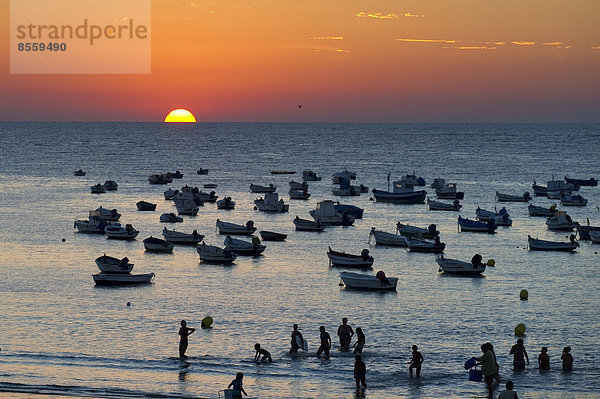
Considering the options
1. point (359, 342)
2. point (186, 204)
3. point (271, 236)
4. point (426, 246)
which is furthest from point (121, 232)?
point (359, 342)

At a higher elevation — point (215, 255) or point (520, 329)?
point (215, 255)

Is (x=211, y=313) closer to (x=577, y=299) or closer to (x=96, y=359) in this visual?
(x=96, y=359)

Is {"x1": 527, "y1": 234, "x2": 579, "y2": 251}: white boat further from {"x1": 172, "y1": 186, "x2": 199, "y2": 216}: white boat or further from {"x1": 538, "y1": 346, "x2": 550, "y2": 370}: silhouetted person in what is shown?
{"x1": 172, "y1": 186, "x2": 199, "y2": 216}: white boat

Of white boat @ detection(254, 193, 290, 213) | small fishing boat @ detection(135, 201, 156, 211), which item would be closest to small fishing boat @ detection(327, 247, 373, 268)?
white boat @ detection(254, 193, 290, 213)

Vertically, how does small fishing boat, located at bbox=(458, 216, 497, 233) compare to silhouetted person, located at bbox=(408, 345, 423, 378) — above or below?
above

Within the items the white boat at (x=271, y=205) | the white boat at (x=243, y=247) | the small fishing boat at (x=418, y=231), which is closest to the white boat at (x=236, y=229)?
the white boat at (x=243, y=247)

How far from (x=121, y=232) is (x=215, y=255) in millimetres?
Answer: 17240

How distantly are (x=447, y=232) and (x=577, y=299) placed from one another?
3299 cm

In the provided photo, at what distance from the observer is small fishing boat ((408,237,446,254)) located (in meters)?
75.4

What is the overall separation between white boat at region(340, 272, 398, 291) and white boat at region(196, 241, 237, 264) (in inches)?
532

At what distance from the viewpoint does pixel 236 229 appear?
8631 centimetres

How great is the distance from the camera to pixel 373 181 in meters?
164

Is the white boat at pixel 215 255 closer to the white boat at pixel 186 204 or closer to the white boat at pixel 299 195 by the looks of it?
the white boat at pixel 186 204

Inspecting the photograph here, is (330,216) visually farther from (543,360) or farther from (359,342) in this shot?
(543,360)
